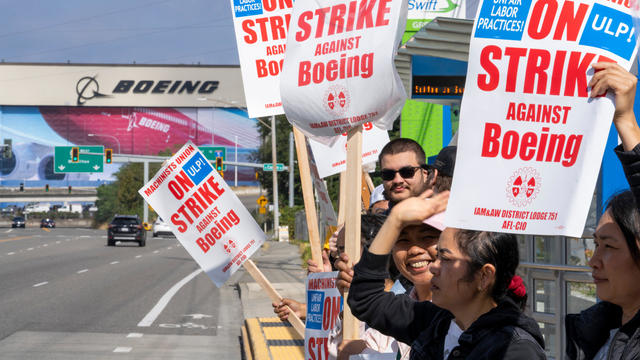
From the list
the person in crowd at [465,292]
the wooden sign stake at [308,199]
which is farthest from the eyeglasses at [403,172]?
the person in crowd at [465,292]

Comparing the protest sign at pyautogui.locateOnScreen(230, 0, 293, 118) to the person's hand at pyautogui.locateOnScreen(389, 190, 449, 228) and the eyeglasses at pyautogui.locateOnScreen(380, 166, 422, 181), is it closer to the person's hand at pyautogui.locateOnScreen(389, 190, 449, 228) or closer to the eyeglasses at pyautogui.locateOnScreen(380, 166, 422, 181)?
the eyeglasses at pyautogui.locateOnScreen(380, 166, 422, 181)

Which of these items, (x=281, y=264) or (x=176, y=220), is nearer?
(x=176, y=220)

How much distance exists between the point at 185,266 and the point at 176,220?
2460cm

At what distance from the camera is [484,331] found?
2535mm

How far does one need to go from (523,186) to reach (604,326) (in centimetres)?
46

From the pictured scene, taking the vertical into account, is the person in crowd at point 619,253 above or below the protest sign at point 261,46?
below

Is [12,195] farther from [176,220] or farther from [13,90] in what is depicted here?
[176,220]

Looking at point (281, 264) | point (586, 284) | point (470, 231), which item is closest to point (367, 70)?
point (470, 231)

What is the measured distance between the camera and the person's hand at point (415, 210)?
110 inches

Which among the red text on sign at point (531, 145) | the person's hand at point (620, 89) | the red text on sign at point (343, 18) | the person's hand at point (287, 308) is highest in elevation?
the red text on sign at point (343, 18)

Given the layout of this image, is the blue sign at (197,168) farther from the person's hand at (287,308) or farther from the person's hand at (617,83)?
the person's hand at (617,83)

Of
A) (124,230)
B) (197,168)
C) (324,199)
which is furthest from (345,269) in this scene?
(124,230)

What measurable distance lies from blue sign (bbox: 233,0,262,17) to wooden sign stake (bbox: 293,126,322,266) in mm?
986

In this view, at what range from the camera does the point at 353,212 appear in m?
3.52
